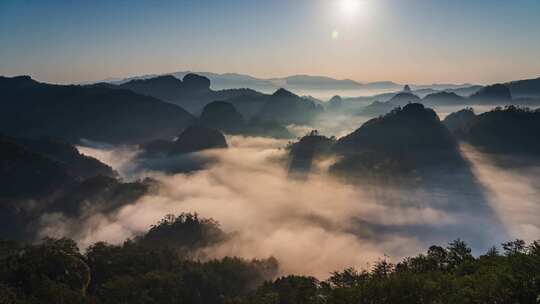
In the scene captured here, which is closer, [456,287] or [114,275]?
[456,287]

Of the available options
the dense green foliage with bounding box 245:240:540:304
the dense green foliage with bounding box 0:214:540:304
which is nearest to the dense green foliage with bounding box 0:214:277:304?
the dense green foliage with bounding box 0:214:540:304

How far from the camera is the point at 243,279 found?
9025cm

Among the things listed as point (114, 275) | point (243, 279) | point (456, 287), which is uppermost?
point (456, 287)

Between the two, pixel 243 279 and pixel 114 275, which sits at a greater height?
pixel 114 275

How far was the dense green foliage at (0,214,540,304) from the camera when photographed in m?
31.9

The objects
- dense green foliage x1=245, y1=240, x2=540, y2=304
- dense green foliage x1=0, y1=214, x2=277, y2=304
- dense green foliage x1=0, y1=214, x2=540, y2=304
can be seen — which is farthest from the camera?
dense green foliage x1=0, y1=214, x2=277, y2=304

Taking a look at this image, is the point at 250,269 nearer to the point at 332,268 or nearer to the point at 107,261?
the point at 107,261

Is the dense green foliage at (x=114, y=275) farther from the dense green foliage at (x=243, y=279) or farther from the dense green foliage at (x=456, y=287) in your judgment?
the dense green foliage at (x=456, y=287)

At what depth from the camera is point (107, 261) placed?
71312 millimetres

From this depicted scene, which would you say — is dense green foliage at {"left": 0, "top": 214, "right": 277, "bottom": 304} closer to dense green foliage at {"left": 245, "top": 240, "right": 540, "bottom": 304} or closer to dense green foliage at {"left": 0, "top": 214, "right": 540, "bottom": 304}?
dense green foliage at {"left": 0, "top": 214, "right": 540, "bottom": 304}

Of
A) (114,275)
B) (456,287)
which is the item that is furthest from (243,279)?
(456,287)

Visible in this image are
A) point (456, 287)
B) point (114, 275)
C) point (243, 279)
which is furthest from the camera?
point (243, 279)

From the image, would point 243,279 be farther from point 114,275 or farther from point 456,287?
point 456,287

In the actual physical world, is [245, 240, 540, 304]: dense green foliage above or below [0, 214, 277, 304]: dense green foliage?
above
